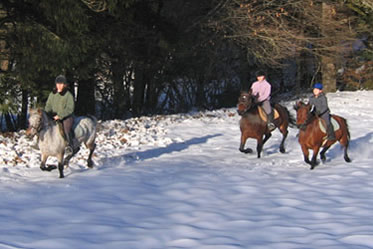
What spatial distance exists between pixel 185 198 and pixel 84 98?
45.8 feet

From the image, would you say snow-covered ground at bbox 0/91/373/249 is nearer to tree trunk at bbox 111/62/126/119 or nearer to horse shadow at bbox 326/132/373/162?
horse shadow at bbox 326/132/373/162

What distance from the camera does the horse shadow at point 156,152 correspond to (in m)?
13.1

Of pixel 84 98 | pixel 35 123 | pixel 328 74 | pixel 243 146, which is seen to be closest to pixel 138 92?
pixel 84 98

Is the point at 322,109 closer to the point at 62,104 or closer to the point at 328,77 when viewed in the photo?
the point at 62,104

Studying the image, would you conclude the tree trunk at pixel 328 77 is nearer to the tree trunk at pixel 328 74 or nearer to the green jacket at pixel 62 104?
the tree trunk at pixel 328 74

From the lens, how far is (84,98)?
2247cm

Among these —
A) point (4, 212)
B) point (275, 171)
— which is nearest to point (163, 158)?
point (275, 171)

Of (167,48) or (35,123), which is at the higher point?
(167,48)

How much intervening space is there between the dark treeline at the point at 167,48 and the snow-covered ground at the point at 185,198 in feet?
10.5

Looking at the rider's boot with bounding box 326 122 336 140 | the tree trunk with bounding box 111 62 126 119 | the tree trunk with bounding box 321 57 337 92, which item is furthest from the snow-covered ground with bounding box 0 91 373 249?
the tree trunk with bounding box 321 57 337 92

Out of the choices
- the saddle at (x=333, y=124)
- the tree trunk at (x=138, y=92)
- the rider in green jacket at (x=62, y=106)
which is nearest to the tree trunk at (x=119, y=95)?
the tree trunk at (x=138, y=92)

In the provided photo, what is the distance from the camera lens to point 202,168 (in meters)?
12.2

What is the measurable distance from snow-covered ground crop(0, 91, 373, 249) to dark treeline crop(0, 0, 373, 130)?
3211mm

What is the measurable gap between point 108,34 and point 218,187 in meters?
10.2
